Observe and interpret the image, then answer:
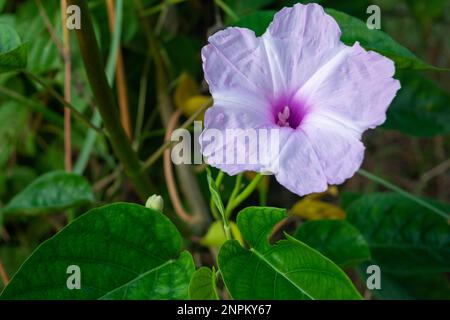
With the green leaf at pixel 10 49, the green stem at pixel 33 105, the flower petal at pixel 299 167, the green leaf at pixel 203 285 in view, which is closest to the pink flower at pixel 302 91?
the flower petal at pixel 299 167

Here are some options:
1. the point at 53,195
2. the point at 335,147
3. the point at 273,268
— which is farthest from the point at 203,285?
the point at 53,195

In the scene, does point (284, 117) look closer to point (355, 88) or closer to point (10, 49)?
point (355, 88)

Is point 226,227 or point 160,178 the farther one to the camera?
point 160,178

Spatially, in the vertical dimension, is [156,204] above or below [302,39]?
below

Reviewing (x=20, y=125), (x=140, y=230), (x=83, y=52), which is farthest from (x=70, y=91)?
(x=140, y=230)

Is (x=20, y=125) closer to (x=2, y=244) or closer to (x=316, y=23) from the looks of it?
(x=2, y=244)

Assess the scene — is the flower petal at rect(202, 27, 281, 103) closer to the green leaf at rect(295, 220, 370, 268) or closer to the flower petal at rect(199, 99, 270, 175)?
the flower petal at rect(199, 99, 270, 175)
